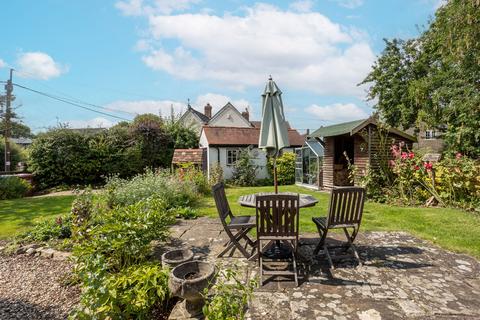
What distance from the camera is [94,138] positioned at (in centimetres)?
1620

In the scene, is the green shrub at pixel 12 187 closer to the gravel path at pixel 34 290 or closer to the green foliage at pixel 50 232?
the green foliage at pixel 50 232

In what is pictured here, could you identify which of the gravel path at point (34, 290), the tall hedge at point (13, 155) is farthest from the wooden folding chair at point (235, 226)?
the tall hedge at point (13, 155)

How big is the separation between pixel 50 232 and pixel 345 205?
18.8 ft

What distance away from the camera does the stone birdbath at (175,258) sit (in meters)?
3.40

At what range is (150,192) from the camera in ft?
25.9

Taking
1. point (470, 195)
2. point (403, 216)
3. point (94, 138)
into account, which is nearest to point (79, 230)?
point (403, 216)

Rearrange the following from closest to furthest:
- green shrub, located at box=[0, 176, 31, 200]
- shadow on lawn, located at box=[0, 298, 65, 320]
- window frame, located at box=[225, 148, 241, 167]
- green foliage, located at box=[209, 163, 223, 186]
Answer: shadow on lawn, located at box=[0, 298, 65, 320], green shrub, located at box=[0, 176, 31, 200], green foliage, located at box=[209, 163, 223, 186], window frame, located at box=[225, 148, 241, 167]

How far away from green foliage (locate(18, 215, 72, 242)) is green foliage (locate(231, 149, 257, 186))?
36.2 ft

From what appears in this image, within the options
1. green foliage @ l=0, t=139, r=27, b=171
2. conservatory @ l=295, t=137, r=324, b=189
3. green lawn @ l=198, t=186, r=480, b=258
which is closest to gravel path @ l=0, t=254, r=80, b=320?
green lawn @ l=198, t=186, r=480, b=258

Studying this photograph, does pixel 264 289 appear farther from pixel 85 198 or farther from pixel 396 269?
pixel 85 198

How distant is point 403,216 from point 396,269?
401 centimetres

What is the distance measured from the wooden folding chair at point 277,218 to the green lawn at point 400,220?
234cm

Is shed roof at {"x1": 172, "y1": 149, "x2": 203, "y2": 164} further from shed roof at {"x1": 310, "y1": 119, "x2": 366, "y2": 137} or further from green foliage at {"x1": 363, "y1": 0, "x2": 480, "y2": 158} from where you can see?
green foliage at {"x1": 363, "y1": 0, "x2": 480, "y2": 158}

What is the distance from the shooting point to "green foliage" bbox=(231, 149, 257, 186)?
16438 millimetres
